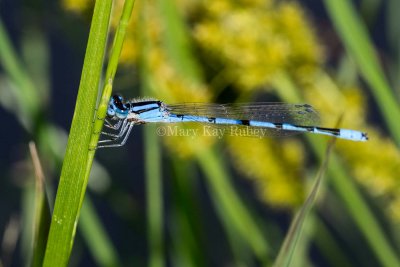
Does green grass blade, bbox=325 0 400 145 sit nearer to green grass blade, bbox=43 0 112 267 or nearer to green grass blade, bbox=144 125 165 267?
green grass blade, bbox=144 125 165 267

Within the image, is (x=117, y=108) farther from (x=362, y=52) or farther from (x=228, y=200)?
(x=362, y=52)

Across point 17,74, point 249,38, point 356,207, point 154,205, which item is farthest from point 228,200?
point 17,74

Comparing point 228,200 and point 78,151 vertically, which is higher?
point 228,200

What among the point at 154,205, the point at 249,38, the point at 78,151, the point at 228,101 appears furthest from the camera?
the point at 228,101

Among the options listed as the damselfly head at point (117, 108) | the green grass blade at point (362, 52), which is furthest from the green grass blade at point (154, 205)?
the green grass blade at point (362, 52)

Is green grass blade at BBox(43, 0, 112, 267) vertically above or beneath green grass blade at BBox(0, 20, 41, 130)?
beneath

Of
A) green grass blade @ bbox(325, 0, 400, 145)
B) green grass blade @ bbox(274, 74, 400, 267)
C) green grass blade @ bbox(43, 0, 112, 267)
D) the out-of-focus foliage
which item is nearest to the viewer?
green grass blade @ bbox(43, 0, 112, 267)

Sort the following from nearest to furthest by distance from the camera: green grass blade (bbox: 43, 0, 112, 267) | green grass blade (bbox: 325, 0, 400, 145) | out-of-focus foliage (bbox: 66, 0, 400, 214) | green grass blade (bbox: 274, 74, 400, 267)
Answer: green grass blade (bbox: 43, 0, 112, 267) → green grass blade (bbox: 325, 0, 400, 145) → green grass blade (bbox: 274, 74, 400, 267) → out-of-focus foliage (bbox: 66, 0, 400, 214)

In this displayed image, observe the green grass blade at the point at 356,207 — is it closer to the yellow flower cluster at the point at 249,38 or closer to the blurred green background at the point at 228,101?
the blurred green background at the point at 228,101

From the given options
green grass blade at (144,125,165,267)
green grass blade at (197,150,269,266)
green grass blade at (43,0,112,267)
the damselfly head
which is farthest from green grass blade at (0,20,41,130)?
green grass blade at (43,0,112,267)
